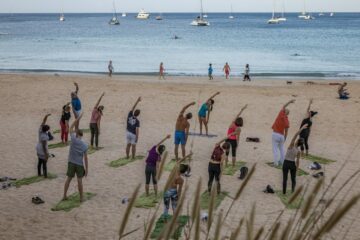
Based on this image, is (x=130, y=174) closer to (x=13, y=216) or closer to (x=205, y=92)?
(x=13, y=216)

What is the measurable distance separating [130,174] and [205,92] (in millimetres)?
16875

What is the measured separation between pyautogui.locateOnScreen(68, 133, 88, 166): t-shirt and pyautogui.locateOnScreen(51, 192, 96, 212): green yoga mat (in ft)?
3.03

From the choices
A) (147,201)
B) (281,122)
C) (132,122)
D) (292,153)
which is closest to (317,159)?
(281,122)

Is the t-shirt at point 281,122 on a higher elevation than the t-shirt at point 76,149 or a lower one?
lower

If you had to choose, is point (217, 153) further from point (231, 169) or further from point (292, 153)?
point (231, 169)

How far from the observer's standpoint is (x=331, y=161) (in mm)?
14273

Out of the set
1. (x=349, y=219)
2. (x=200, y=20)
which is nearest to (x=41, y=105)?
(x=349, y=219)

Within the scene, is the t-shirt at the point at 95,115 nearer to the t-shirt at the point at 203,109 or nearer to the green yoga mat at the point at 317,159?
the t-shirt at the point at 203,109

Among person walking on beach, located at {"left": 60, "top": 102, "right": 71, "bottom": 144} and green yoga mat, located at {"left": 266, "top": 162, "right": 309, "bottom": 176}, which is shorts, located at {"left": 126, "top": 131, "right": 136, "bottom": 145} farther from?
green yoga mat, located at {"left": 266, "top": 162, "right": 309, "bottom": 176}

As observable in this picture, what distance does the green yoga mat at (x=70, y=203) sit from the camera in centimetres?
1015

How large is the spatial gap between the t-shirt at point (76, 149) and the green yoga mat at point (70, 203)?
0.92 metres

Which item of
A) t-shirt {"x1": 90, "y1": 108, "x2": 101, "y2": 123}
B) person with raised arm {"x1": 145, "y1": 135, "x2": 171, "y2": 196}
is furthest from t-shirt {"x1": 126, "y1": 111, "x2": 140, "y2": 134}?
person with raised arm {"x1": 145, "y1": 135, "x2": 171, "y2": 196}

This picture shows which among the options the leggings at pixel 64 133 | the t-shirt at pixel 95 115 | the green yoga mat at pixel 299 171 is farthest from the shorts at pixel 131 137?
the green yoga mat at pixel 299 171

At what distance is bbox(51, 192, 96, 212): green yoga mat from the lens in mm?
10148
